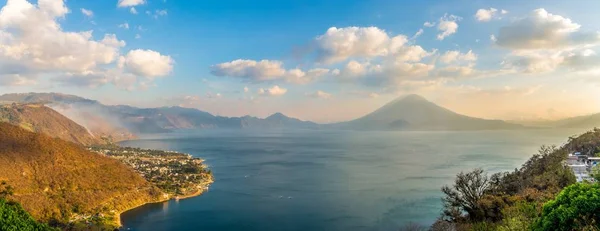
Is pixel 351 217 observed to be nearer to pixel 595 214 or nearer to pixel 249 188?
pixel 249 188

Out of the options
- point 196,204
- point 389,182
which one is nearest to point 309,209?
point 196,204

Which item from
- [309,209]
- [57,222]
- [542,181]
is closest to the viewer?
[542,181]

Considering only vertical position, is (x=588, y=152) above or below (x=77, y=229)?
above

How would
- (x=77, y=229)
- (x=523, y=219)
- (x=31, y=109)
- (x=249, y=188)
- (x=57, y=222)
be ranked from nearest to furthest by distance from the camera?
(x=523, y=219)
(x=77, y=229)
(x=57, y=222)
(x=249, y=188)
(x=31, y=109)

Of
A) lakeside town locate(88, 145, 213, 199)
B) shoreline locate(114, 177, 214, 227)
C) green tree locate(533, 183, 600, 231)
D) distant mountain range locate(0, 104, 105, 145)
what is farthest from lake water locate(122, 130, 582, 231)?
distant mountain range locate(0, 104, 105, 145)

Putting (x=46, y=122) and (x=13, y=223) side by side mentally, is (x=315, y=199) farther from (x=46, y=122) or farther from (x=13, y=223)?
A: (x=46, y=122)

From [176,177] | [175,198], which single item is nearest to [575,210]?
[175,198]
